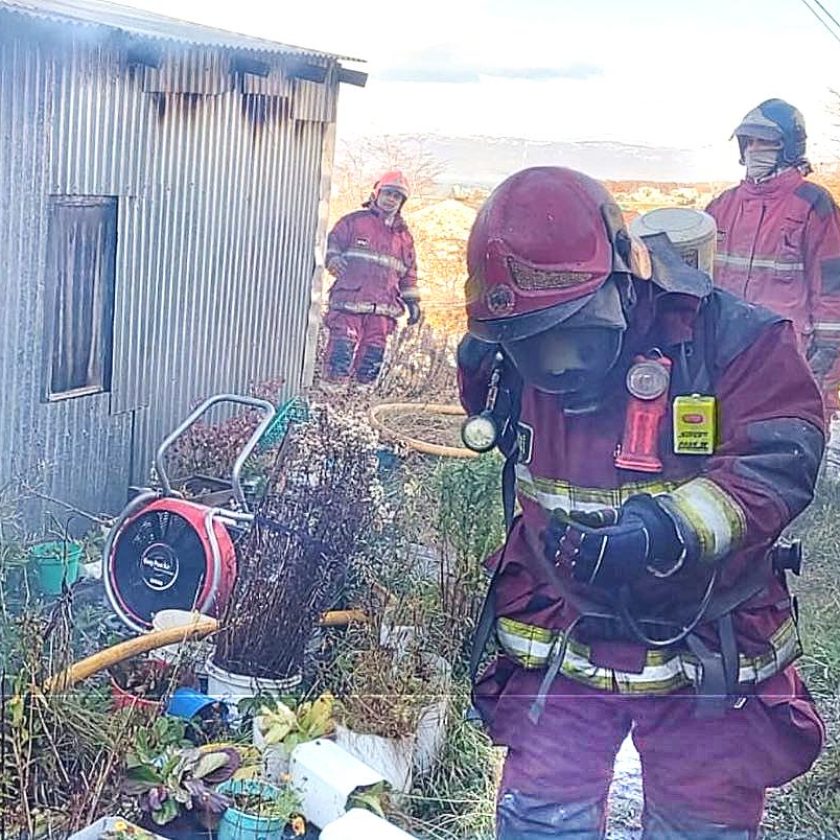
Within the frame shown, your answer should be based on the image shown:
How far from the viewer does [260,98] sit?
3.15 meters

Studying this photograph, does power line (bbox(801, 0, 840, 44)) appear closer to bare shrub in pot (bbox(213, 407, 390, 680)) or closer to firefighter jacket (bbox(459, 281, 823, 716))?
firefighter jacket (bbox(459, 281, 823, 716))

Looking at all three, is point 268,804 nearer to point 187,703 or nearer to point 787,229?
point 187,703

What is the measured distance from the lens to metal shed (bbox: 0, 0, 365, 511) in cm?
299

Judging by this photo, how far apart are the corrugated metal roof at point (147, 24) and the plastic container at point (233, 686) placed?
1399 millimetres

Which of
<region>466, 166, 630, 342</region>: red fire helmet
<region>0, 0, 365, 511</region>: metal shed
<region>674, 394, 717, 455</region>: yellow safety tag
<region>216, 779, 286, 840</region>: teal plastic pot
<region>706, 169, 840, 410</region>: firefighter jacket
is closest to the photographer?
<region>466, 166, 630, 342</region>: red fire helmet

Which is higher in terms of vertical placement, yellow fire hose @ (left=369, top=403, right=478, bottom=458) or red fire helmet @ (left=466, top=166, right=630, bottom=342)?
red fire helmet @ (left=466, top=166, right=630, bottom=342)

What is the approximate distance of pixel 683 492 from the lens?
9.34 ft

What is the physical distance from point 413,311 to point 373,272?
0.41ft

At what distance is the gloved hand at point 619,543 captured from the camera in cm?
284

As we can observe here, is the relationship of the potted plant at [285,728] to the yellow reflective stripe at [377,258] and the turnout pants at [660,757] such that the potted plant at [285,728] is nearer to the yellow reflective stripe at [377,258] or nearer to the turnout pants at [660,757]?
the turnout pants at [660,757]

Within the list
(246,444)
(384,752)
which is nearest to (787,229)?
(246,444)

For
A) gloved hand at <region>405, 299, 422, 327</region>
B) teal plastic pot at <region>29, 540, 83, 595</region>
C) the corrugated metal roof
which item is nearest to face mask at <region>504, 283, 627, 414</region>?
gloved hand at <region>405, 299, 422, 327</region>

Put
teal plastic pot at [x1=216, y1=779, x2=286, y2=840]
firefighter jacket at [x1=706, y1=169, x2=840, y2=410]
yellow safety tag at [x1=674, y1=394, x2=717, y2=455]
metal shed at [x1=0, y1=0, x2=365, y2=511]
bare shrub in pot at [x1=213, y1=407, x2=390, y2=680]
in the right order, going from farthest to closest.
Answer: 1. bare shrub in pot at [x1=213, y1=407, x2=390, y2=680]
2. teal plastic pot at [x1=216, y1=779, x2=286, y2=840]
3. firefighter jacket at [x1=706, y1=169, x2=840, y2=410]
4. metal shed at [x1=0, y1=0, x2=365, y2=511]
5. yellow safety tag at [x1=674, y1=394, x2=717, y2=455]

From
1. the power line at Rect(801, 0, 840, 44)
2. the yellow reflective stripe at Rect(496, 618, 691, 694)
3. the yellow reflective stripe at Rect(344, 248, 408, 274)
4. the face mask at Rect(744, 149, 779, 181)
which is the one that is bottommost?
the yellow reflective stripe at Rect(496, 618, 691, 694)
